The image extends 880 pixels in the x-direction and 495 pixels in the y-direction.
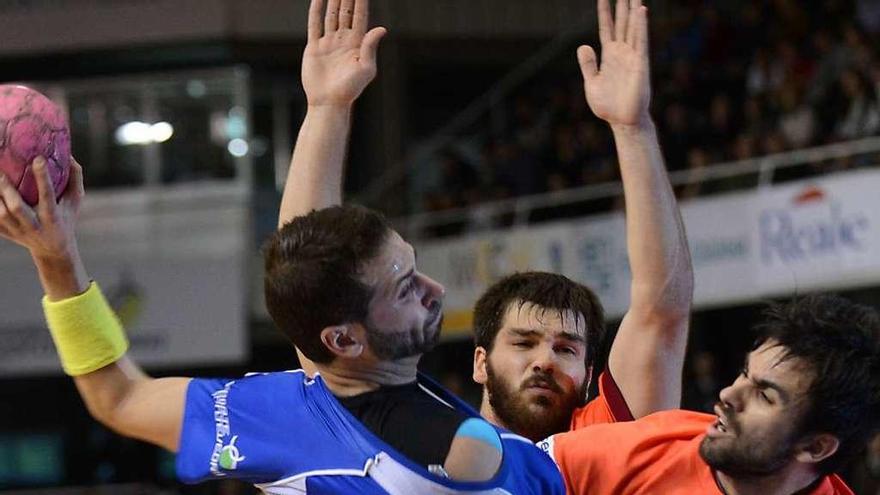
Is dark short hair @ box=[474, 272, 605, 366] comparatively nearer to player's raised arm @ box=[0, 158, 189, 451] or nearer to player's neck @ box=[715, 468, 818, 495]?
player's neck @ box=[715, 468, 818, 495]

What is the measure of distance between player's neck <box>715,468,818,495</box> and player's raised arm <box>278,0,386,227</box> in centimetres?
96

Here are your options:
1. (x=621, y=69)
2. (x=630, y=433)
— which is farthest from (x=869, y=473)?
(x=630, y=433)

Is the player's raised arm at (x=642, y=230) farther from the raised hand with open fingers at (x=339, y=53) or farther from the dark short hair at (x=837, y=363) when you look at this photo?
the raised hand with open fingers at (x=339, y=53)

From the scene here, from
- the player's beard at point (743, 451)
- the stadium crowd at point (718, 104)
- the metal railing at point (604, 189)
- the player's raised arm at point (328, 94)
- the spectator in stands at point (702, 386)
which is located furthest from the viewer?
the stadium crowd at point (718, 104)

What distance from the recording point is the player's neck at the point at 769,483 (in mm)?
3162

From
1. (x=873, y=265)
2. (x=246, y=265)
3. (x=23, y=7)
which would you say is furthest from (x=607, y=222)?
(x=23, y=7)

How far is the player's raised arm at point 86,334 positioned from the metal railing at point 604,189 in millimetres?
8354

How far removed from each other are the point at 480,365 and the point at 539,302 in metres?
0.21

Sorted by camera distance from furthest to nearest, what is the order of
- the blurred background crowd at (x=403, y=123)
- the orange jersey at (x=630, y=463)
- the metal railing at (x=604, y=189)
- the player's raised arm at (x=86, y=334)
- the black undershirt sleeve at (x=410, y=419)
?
the blurred background crowd at (x=403, y=123), the metal railing at (x=604, y=189), the orange jersey at (x=630, y=463), the player's raised arm at (x=86, y=334), the black undershirt sleeve at (x=410, y=419)

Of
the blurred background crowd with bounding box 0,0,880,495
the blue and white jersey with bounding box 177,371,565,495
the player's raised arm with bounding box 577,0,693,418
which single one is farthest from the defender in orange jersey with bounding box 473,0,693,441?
the blurred background crowd with bounding box 0,0,880,495

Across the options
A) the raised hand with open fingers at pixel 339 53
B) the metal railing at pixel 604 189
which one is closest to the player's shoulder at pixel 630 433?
the raised hand with open fingers at pixel 339 53

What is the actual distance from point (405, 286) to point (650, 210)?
88cm

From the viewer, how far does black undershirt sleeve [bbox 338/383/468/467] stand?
262 cm

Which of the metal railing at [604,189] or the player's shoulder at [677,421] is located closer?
the player's shoulder at [677,421]
